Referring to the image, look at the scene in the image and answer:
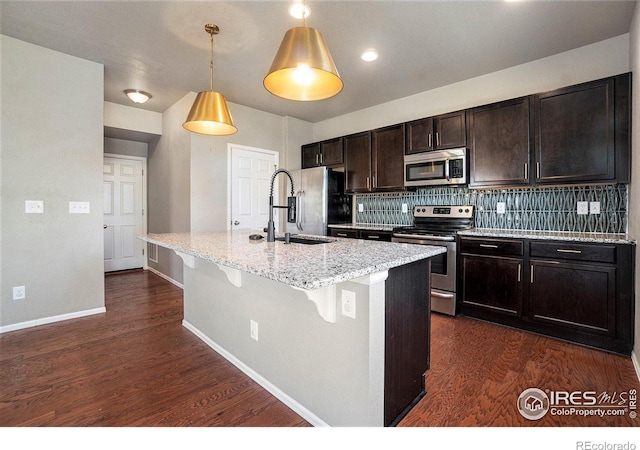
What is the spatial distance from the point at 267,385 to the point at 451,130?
3065 mm

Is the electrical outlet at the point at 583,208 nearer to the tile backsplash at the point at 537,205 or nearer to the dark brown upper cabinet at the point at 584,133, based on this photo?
the tile backsplash at the point at 537,205

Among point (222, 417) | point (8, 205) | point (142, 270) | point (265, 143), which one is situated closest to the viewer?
point (222, 417)

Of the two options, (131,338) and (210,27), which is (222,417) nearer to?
(131,338)

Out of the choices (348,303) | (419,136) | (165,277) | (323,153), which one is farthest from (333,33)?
(165,277)

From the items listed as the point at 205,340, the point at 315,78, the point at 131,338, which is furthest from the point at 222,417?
the point at 315,78

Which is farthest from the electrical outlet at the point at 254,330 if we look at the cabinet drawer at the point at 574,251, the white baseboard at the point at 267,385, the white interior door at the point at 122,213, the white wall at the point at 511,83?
the white interior door at the point at 122,213

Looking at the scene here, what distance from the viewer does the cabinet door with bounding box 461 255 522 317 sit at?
2.76 meters

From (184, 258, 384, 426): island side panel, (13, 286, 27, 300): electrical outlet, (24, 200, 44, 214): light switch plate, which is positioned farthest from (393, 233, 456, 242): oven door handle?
(13, 286, 27, 300): electrical outlet

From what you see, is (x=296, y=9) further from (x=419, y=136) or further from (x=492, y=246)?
(x=492, y=246)

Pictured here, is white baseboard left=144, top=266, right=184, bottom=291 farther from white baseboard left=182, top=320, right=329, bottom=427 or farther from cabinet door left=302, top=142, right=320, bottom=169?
cabinet door left=302, top=142, right=320, bottom=169

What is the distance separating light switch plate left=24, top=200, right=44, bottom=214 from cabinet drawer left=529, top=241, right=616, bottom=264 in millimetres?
4468

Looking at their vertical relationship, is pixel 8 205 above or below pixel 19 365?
above

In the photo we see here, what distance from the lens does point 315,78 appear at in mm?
1768

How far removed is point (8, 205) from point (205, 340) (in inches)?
85.0
